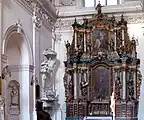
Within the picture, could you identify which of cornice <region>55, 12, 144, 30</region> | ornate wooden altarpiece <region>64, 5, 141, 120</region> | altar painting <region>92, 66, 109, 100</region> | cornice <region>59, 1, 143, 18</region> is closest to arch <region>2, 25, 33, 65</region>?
ornate wooden altarpiece <region>64, 5, 141, 120</region>

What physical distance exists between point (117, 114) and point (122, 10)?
15.7 ft

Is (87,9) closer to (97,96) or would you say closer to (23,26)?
(97,96)

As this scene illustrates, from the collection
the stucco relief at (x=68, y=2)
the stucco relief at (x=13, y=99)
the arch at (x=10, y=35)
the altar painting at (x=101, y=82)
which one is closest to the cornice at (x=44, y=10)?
the stucco relief at (x=68, y=2)

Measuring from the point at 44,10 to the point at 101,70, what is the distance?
3.55 m

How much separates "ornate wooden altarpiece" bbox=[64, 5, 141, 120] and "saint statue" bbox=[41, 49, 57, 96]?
838mm

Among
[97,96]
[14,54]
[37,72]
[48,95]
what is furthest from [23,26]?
[97,96]

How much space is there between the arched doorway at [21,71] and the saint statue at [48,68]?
1501 millimetres

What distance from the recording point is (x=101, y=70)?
579 inches

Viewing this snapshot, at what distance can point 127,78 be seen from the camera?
1445 cm

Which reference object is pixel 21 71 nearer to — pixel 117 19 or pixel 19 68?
pixel 19 68

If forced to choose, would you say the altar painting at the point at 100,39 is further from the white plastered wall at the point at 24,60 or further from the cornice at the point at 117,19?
the white plastered wall at the point at 24,60

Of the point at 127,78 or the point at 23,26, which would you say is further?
the point at 127,78

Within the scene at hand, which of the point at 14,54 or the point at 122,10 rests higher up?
the point at 122,10

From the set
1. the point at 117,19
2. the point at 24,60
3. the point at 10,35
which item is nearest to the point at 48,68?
the point at 24,60
